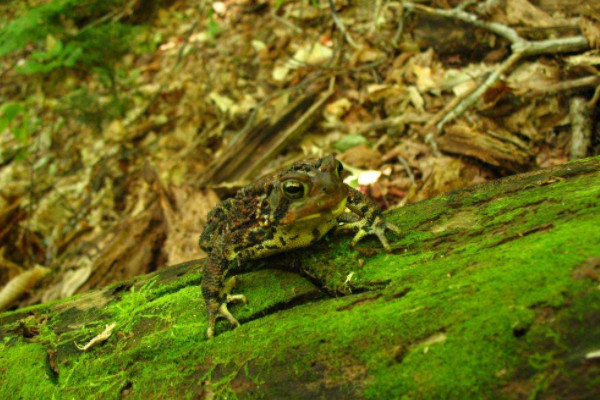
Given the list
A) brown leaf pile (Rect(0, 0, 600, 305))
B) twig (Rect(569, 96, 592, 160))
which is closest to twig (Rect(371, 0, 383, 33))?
brown leaf pile (Rect(0, 0, 600, 305))

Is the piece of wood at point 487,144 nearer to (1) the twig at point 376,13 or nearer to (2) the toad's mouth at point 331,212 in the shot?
(2) the toad's mouth at point 331,212

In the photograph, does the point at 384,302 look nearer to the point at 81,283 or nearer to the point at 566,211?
the point at 566,211

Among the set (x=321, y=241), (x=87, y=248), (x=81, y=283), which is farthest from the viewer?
(x=87, y=248)

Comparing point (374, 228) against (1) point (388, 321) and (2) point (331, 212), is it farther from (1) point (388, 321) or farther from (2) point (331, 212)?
(1) point (388, 321)

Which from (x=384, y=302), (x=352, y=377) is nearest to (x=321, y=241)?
(x=384, y=302)

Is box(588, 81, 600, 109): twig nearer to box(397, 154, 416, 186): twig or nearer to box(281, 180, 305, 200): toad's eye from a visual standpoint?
box(397, 154, 416, 186): twig

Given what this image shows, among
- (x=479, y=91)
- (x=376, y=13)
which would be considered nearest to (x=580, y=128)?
(x=479, y=91)

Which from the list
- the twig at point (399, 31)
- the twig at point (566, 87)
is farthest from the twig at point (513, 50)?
the twig at point (399, 31)
